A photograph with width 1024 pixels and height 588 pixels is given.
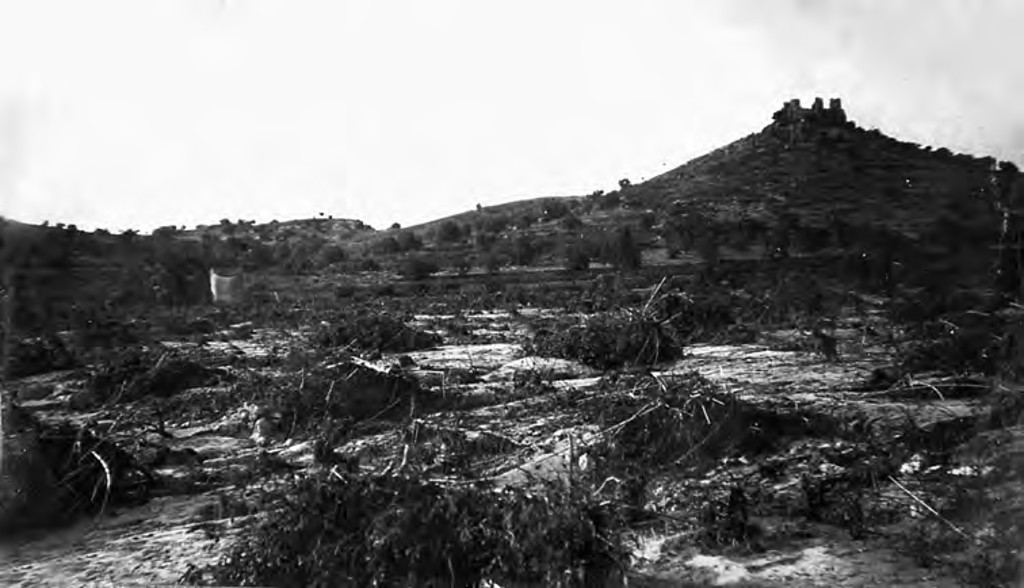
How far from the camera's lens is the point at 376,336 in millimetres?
14352

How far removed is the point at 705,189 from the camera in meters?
41.2

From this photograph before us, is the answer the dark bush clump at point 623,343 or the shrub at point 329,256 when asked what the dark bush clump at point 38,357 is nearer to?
the dark bush clump at point 623,343

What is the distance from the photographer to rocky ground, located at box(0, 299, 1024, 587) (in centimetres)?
598

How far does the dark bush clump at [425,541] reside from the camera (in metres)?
5.13

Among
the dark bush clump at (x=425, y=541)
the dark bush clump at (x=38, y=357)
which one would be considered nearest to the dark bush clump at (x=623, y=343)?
the dark bush clump at (x=425, y=541)

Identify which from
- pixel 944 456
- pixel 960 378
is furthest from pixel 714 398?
pixel 960 378

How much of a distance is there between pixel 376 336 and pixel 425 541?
30.5ft

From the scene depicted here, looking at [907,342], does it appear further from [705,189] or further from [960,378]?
[705,189]

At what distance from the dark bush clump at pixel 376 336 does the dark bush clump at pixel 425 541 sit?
8225mm

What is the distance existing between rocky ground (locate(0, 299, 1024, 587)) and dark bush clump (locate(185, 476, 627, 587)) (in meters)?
0.65

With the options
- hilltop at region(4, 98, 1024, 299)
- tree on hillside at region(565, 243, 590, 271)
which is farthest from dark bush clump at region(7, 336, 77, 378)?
tree on hillside at region(565, 243, 590, 271)

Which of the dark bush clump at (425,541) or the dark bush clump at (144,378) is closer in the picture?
the dark bush clump at (425,541)

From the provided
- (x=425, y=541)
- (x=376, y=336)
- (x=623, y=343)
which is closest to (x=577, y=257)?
(x=376, y=336)

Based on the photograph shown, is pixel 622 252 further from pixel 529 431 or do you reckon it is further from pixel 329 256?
pixel 529 431
